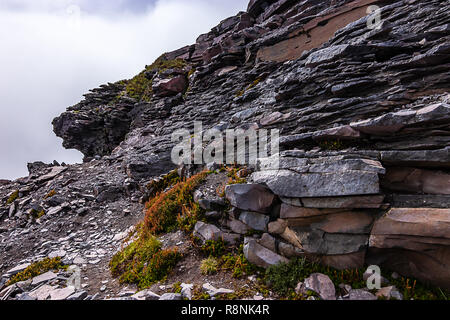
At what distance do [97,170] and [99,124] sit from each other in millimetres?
13700

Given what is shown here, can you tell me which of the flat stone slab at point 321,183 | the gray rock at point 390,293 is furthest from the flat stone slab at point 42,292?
the gray rock at point 390,293

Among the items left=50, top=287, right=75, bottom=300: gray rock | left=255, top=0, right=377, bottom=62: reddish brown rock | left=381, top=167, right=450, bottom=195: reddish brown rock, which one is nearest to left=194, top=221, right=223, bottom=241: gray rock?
left=50, top=287, right=75, bottom=300: gray rock

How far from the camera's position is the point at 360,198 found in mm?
5270

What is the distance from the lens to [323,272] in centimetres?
531

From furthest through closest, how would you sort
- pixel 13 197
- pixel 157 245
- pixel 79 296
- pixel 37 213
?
pixel 13 197 → pixel 37 213 → pixel 157 245 → pixel 79 296

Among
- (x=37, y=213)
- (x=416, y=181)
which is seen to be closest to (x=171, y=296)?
(x=416, y=181)

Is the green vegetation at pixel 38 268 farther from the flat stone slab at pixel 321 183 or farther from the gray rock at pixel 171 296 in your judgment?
the flat stone slab at pixel 321 183

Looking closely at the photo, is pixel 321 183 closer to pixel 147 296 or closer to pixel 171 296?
pixel 171 296

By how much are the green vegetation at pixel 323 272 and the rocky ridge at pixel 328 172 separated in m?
0.22

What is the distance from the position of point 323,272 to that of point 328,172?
2726mm

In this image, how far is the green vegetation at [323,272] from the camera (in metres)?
4.50

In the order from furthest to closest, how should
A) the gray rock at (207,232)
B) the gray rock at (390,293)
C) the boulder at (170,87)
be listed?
the boulder at (170,87) < the gray rock at (207,232) < the gray rock at (390,293)
